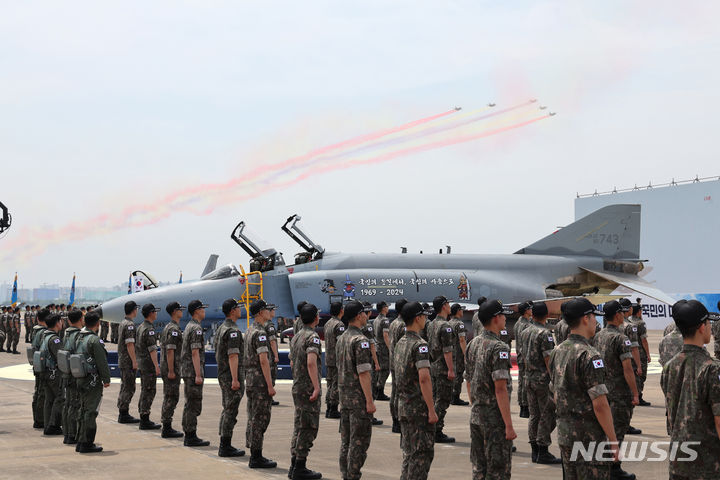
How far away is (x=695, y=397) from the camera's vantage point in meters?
4.74

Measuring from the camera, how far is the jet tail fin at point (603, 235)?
88.8 feet

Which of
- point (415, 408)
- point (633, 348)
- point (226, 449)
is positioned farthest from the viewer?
point (633, 348)

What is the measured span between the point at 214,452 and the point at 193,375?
116 centimetres

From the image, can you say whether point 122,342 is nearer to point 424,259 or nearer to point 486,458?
point 486,458

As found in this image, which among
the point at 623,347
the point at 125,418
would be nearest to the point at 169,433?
the point at 125,418

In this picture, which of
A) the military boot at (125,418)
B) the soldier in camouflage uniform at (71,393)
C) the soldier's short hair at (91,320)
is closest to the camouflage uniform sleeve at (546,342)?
the soldier's short hair at (91,320)

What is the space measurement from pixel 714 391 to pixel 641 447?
5675 mm

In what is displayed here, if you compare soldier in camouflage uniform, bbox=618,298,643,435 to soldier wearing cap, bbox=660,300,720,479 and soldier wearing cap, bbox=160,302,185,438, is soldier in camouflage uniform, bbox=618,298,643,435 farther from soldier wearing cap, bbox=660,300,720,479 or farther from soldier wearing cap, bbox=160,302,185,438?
soldier wearing cap, bbox=160,302,185,438

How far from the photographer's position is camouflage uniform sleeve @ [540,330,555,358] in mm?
9462

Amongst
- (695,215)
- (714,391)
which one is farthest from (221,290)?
(695,215)

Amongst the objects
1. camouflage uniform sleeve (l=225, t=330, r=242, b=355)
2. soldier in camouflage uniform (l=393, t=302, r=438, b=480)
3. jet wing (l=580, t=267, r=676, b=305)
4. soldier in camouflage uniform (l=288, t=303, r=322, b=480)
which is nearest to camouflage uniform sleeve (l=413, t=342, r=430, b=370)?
soldier in camouflage uniform (l=393, t=302, r=438, b=480)

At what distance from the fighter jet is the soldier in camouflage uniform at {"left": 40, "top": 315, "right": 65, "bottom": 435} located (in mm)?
9889

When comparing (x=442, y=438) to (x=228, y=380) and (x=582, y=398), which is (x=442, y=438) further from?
(x=582, y=398)

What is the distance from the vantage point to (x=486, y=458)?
6.13 meters
